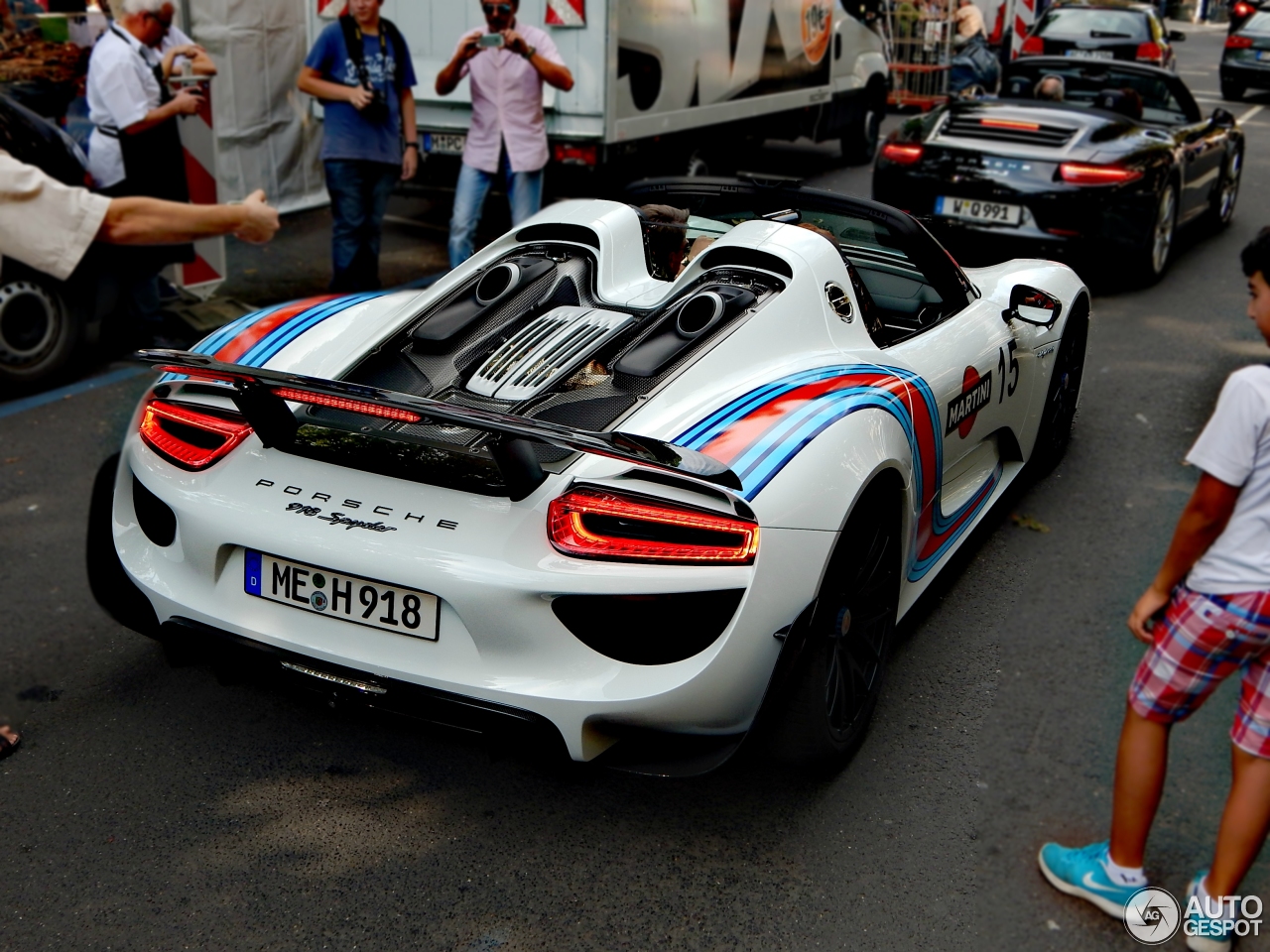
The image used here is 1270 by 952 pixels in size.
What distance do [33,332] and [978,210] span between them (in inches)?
218

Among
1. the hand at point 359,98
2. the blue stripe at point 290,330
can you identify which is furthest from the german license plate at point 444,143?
the blue stripe at point 290,330

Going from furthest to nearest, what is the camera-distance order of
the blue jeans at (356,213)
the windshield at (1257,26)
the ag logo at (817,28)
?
the windshield at (1257,26) < the ag logo at (817,28) < the blue jeans at (356,213)

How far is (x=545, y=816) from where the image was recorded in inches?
121

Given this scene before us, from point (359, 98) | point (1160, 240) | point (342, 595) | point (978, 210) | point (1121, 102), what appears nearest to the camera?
point (342, 595)

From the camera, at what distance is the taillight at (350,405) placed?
2.47 m

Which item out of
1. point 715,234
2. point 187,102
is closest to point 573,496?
point 715,234

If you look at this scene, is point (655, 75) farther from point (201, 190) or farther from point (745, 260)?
point (745, 260)

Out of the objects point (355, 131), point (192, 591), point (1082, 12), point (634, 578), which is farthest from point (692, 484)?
point (1082, 12)

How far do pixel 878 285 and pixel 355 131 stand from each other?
156 inches

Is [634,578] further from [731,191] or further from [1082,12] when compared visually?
[1082,12]

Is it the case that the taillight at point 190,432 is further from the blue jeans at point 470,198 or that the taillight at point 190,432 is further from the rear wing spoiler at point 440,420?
the blue jeans at point 470,198

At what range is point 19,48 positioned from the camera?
888cm

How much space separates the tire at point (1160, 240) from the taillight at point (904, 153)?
5.12 feet

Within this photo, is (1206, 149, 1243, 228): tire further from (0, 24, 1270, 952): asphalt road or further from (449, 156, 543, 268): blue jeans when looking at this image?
(0, 24, 1270, 952): asphalt road
